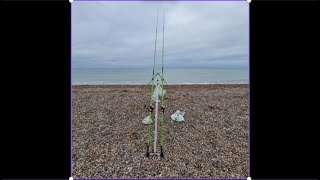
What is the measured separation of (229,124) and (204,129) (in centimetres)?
107

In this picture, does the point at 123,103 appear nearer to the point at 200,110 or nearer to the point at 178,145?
the point at 200,110

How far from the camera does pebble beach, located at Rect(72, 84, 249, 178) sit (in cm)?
443

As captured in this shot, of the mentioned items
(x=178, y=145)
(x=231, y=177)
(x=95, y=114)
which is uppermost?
(x=95, y=114)

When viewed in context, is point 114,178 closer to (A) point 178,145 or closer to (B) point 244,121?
(A) point 178,145

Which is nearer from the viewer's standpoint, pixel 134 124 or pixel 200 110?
pixel 134 124

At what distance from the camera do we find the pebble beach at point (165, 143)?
4.43m

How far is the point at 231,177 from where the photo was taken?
14.3ft

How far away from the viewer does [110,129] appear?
6449 mm

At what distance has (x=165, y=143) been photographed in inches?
217

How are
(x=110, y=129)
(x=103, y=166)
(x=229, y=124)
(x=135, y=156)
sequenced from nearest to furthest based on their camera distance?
(x=103, y=166) < (x=135, y=156) < (x=110, y=129) < (x=229, y=124)

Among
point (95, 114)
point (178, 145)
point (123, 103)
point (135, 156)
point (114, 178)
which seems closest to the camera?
point (114, 178)

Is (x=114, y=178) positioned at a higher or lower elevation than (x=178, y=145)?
lower

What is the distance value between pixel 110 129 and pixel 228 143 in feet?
11.4

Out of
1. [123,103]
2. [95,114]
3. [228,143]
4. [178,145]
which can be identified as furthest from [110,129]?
[228,143]
